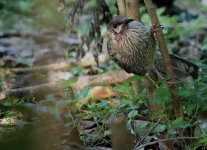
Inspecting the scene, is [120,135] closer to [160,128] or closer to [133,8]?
[160,128]

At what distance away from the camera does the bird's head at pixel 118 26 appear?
10.4 ft

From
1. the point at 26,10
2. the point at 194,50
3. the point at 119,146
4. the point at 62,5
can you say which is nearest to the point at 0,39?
the point at 26,10

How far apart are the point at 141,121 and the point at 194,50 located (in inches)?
131

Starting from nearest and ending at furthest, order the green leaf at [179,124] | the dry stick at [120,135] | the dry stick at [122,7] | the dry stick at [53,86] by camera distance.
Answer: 1. the dry stick at [120,135]
2. the green leaf at [179,124]
3. the dry stick at [122,7]
4. the dry stick at [53,86]

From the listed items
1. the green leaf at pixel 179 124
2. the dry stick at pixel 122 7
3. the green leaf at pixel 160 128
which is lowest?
the green leaf at pixel 160 128

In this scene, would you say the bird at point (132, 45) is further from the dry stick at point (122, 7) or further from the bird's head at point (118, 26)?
the dry stick at point (122, 7)

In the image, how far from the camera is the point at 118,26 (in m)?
3.25

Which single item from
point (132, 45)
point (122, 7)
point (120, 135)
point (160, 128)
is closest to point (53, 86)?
point (122, 7)

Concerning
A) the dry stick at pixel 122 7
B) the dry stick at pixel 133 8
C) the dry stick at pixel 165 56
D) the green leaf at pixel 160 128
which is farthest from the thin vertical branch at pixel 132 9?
the green leaf at pixel 160 128

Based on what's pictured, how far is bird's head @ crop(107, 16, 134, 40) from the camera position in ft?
10.4

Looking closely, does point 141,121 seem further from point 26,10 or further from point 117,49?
point 26,10

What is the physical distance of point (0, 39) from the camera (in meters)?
7.61

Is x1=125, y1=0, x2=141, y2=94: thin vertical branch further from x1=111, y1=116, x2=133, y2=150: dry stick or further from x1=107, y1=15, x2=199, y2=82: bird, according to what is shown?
x1=111, y1=116, x2=133, y2=150: dry stick

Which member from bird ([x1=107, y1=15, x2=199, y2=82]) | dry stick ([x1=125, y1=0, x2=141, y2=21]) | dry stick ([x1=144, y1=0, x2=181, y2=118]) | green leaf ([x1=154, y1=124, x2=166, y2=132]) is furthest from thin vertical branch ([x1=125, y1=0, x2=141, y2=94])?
green leaf ([x1=154, y1=124, x2=166, y2=132])
